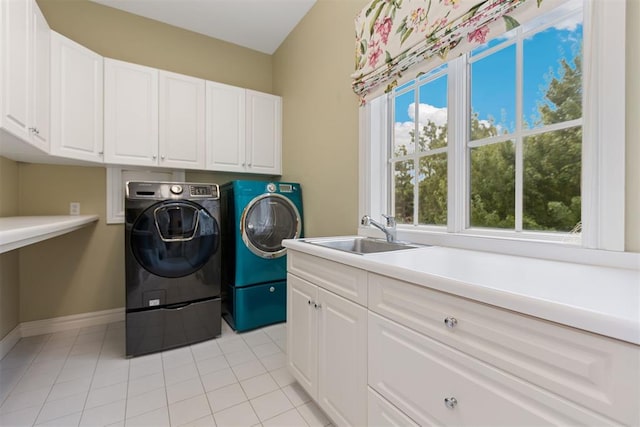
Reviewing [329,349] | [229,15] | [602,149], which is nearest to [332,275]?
[329,349]

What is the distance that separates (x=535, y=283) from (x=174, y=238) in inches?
84.4

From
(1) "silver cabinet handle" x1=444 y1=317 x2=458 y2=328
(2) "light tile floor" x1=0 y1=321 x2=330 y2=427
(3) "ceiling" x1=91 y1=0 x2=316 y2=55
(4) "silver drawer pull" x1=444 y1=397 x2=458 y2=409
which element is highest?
(3) "ceiling" x1=91 y1=0 x2=316 y2=55

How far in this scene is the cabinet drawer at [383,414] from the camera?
3.05 feet

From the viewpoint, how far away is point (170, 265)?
2080 mm

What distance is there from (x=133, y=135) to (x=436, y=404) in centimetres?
277

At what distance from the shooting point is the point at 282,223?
8.47ft

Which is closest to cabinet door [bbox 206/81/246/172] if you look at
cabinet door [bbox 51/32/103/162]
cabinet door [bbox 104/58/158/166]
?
cabinet door [bbox 104/58/158/166]

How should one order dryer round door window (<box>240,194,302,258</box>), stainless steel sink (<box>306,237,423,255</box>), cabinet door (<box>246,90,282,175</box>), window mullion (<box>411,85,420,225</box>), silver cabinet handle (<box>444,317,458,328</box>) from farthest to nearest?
cabinet door (<box>246,90,282,175</box>)
dryer round door window (<box>240,194,302,258</box>)
window mullion (<box>411,85,420,225</box>)
stainless steel sink (<box>306,237,423,255</box>)
silver cabinet handle (<box>444,317,458,328</box>)

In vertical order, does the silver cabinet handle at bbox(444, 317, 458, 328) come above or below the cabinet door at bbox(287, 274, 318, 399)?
above

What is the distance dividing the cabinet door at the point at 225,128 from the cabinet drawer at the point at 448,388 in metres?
2.23

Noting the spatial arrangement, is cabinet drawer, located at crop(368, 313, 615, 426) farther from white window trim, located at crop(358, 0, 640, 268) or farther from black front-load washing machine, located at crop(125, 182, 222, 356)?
black front-load washing machine, located at crop(125, 182, 222, 356)

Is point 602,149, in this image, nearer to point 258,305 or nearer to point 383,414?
point 383,414

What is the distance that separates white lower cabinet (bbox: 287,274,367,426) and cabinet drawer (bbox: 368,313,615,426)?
3.4 inches

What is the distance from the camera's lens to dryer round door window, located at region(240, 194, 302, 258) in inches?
94.9
